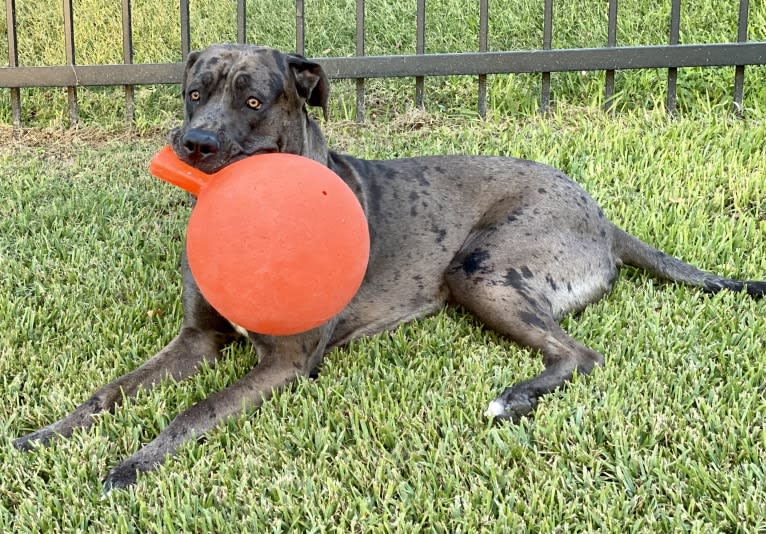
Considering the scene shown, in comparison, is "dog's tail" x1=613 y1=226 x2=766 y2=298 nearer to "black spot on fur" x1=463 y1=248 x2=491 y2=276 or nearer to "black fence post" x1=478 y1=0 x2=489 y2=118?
"black spot on fur" x1=463 y1=248 x2=491 y2=276

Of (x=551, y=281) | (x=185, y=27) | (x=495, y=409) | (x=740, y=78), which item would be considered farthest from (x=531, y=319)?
(x=185, y=27)

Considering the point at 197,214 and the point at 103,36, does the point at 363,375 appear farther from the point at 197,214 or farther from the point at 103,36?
the point at 103,36

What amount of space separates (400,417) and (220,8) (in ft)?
20.7

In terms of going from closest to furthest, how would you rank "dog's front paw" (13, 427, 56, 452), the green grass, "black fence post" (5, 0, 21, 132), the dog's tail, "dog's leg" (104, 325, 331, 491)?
1. the green grass
2. "dog's leg" (104, 325, 331, 491)
3. "dog's front paw" (13, 427, 56, 452)
4. the dog's tail
5. "black fence post" (5, 0, 21, 132)

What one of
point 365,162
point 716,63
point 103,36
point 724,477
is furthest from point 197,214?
point 103,36

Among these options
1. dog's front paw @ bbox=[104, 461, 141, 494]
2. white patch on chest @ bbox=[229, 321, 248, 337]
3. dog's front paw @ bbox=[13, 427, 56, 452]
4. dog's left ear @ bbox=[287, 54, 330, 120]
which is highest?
dog's left ear @ bbox=[287, 54, 330, 120]

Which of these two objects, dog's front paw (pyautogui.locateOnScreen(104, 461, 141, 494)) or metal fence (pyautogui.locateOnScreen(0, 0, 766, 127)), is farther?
metal fence (pyautogui.locateOnScreen(0, 0, 766, 127))

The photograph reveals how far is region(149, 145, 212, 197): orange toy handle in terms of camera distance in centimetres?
323

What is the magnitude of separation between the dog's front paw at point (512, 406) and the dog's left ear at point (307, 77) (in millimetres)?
1467

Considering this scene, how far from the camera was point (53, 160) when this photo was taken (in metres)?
6.26

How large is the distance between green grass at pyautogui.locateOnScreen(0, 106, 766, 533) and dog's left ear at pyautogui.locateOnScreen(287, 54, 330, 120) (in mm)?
1137

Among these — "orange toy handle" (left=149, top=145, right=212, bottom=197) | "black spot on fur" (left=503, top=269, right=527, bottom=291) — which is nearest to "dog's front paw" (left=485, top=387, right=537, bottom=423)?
"black spot on fur" (left=503, top=269, right=527, bottom=291)

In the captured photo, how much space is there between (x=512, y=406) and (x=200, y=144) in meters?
1.50

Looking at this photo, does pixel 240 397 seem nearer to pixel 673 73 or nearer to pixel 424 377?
pixel 424 377
